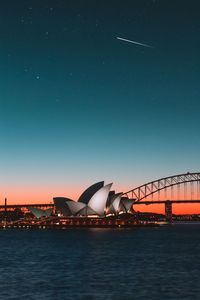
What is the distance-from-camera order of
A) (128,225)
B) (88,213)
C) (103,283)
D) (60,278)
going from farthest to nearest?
(128,225) → (88,213) → (60,278) → (103,283)

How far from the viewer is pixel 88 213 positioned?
176875mm

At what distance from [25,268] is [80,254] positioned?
19.8m

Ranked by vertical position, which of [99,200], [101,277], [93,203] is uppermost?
[99,200]

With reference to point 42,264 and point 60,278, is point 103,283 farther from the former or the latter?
point 42,264

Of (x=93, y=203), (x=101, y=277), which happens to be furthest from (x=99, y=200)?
(x=101, y=277)

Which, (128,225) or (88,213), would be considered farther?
(128,225)

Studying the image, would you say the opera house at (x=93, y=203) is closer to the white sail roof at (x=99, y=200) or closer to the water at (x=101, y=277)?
the white sail roof at (x=99, y=200)

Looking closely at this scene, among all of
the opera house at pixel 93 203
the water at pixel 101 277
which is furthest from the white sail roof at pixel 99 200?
the water at pixel 101 277

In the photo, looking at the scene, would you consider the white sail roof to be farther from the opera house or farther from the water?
the water

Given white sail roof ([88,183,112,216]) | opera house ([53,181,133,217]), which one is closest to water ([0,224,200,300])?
white sail roof ([88,183,112,216])

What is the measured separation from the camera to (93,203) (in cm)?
16950

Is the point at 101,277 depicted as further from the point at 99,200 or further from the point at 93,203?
the point at 93,203

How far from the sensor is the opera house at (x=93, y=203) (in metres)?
163

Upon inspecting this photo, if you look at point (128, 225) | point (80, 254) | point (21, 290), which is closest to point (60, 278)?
point (21, 290)
